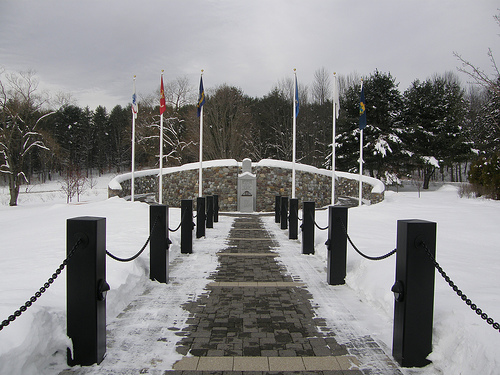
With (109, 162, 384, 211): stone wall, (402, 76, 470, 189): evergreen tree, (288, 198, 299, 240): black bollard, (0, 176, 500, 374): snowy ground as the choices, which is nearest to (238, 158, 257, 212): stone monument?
(109, 162, 384, 211): stone wall

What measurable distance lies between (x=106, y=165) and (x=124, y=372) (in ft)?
224

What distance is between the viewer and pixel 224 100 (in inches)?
1558

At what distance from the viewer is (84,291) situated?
3.04 m

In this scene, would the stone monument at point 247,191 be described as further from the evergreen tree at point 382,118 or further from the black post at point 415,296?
the black post at point 415,296

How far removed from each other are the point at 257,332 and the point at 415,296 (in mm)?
1585

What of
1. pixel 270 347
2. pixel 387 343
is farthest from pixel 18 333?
pixel 387 343

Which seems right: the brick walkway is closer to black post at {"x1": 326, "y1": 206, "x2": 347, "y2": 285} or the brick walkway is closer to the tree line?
black post at {"x1": 326, "y1": 206, "x2": 347, "y2": 285}

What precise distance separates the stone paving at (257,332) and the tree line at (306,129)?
20.4m

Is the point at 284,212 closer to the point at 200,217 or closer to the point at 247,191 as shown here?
the point at 200,217

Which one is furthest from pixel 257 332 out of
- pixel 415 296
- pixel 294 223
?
pixel 294 223

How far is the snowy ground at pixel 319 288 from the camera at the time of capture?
2789mm

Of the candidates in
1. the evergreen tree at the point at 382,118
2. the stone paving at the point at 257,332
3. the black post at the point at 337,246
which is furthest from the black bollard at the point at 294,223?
the evergreen tree at the point at 382,118

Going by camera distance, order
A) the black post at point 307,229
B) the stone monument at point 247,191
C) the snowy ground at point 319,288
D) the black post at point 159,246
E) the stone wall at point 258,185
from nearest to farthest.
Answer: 1. the snowy ground at point 319,288
2. the black post at point 159,246
3. the black post at point 307,229
4. the stone monument at point 247,191
5. the stone wall at point 258,185

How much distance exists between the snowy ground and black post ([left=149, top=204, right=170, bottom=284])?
19 centimetres
